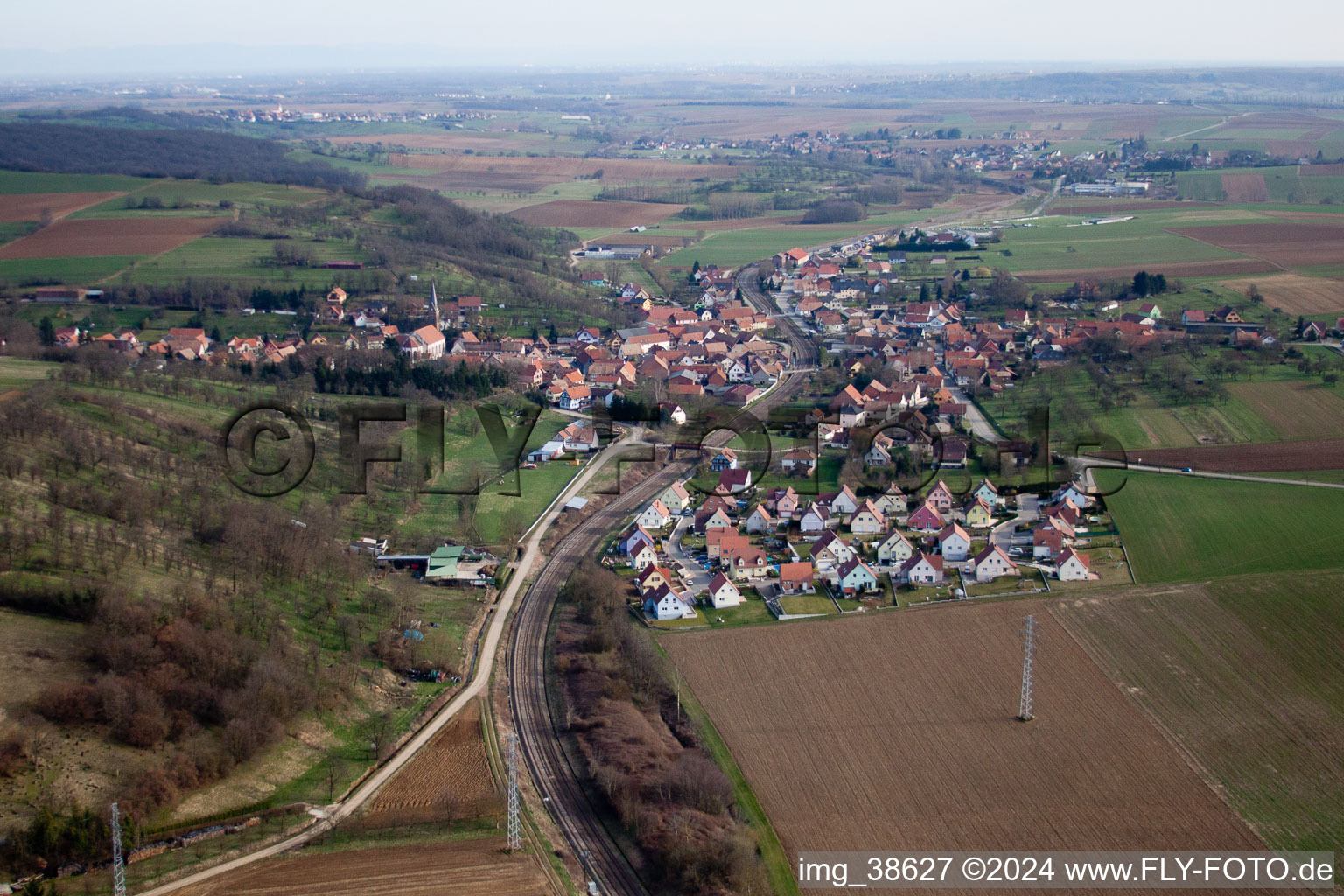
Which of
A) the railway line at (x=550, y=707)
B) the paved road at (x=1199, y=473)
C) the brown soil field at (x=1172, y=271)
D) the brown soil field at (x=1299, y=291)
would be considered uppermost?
the brown soil field at (x=1172, y=271)

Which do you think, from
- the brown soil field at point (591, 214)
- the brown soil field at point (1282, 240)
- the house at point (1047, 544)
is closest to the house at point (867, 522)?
the house at point (1047, 544)

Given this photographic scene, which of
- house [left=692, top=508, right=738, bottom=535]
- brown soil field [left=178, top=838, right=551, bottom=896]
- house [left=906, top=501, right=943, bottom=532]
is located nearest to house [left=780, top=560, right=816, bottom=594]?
house [left=692, top=508, right=738, bottom=535]

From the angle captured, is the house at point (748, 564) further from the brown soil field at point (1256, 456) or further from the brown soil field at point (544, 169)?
the brown soil field at point (544, 169)

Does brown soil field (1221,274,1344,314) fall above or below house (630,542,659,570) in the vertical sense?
above

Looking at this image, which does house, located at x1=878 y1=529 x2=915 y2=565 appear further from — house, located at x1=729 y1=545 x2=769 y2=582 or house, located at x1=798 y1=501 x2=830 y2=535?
house, located at x1=729 y1=545 x2=769 y2=582

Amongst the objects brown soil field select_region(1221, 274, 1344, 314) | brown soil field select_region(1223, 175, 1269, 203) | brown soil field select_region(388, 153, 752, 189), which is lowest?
brown soil field select_region(1221, 274, 1344, 314)

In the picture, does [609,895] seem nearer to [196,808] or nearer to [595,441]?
[196,808]

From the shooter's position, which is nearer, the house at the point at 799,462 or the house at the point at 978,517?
the house at the point at 978,517
